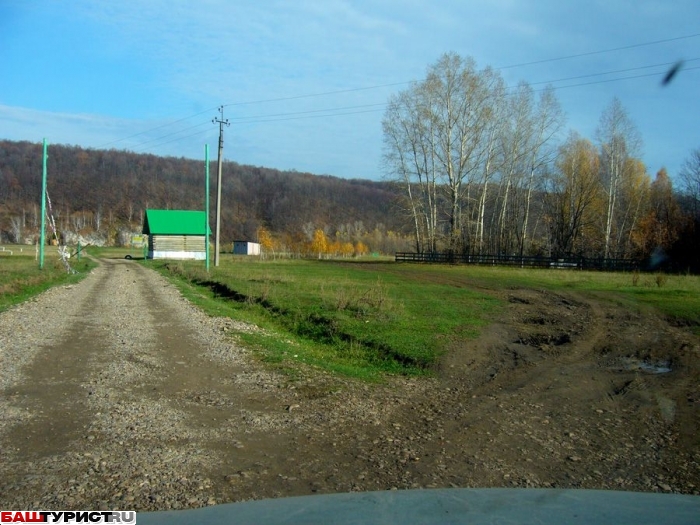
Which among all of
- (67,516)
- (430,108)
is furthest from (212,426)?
(430,108)

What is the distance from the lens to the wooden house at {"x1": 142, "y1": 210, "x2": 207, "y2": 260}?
6575cm

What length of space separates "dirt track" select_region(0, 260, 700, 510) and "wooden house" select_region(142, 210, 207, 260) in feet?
181

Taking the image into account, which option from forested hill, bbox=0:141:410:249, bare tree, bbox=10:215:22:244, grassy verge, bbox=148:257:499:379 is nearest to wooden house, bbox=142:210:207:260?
forested hill, bbox=0:141:410:249

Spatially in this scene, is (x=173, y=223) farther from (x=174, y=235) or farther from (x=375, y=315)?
(x=375, y=315)

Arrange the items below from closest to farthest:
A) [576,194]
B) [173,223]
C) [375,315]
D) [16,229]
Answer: [375,315]
[576,194]
[173,223]
[16,229]

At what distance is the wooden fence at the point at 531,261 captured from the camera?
1813 inches

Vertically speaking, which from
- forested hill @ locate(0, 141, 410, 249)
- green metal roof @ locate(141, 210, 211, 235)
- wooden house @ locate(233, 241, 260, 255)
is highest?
forested hill @ locate(0, 141, 410, 249)

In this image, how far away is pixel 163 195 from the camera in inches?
5098

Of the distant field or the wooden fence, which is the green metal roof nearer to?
the wooden fence

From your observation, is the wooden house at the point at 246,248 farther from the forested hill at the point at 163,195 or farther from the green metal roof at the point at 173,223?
the green metal roof at the point at 173,223

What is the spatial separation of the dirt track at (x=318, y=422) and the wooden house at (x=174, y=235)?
55.0 metres

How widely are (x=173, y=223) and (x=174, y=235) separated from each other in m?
1.49

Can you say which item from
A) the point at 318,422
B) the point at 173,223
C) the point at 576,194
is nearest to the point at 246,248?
the point at 173,223

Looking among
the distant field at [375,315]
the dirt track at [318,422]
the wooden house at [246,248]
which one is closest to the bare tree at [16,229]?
the wooden house at [246,248]
